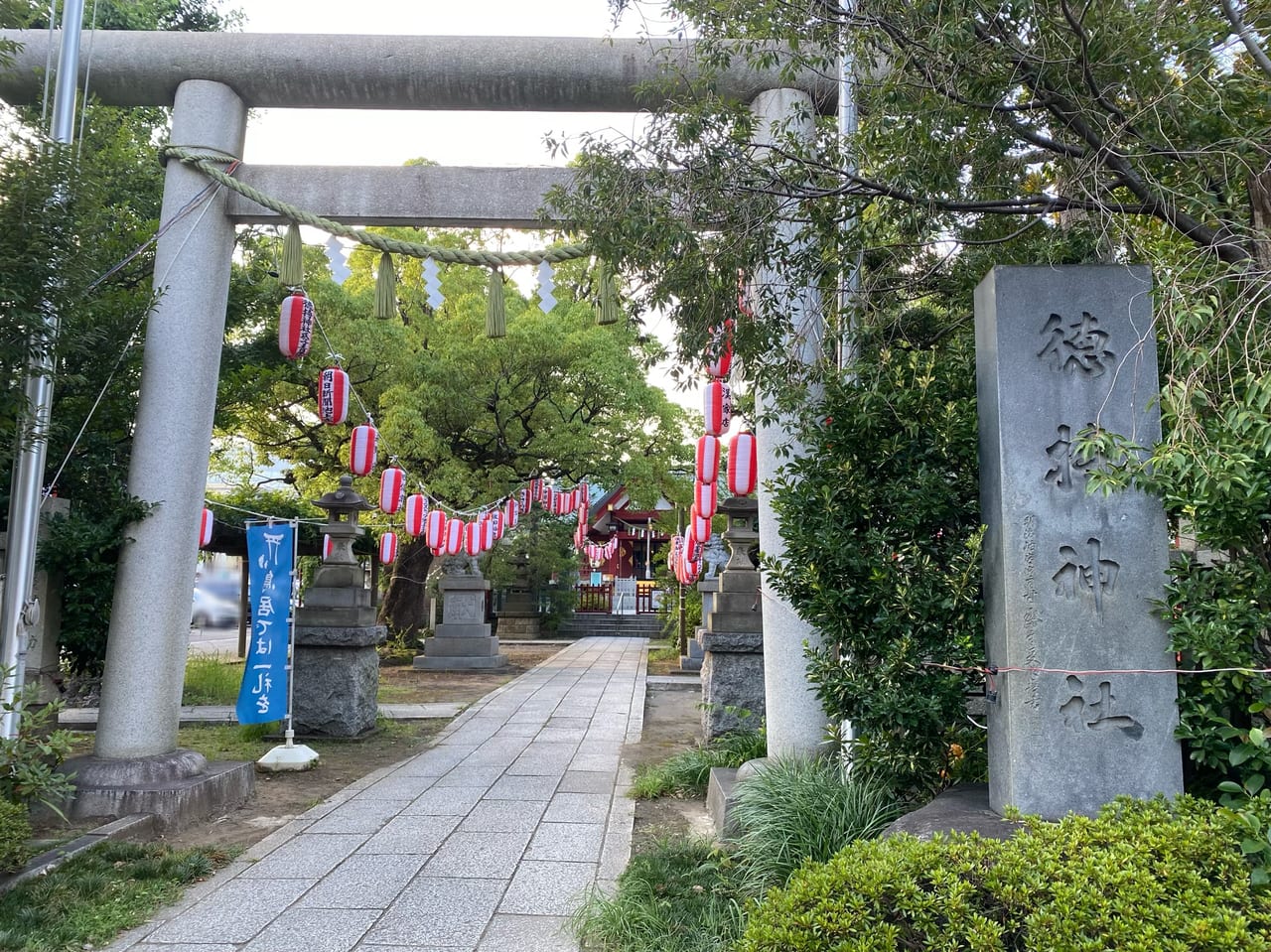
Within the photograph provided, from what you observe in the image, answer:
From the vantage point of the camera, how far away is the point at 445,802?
259 inches

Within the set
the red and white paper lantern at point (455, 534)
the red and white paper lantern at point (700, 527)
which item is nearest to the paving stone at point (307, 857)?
the red and white paper lantern at point (700, 527)

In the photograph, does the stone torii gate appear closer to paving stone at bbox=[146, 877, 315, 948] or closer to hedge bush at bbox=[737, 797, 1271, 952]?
paving stone at bbox=[146, 877, 315, 948]

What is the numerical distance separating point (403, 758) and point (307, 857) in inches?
132

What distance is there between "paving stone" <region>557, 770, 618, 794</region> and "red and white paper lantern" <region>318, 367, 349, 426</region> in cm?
489

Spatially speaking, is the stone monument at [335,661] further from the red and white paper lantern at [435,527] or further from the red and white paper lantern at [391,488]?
the red and white paper lantern at [435,527]

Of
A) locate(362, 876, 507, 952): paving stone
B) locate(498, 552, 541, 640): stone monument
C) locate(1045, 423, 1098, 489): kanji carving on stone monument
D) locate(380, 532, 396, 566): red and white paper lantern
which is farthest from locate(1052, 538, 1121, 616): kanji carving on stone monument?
locate(498, 552, 541, 640): stone monument

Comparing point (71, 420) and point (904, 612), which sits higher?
point (71, 420)

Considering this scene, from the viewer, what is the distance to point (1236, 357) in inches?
145

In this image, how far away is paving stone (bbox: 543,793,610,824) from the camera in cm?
607

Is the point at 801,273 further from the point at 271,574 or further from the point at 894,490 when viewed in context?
the point at 271,574

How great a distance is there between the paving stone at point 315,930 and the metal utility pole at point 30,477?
2094 mm

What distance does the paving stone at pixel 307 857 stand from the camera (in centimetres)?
485

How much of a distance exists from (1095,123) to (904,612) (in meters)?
2.47

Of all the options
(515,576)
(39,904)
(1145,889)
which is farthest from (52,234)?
(515,576)
